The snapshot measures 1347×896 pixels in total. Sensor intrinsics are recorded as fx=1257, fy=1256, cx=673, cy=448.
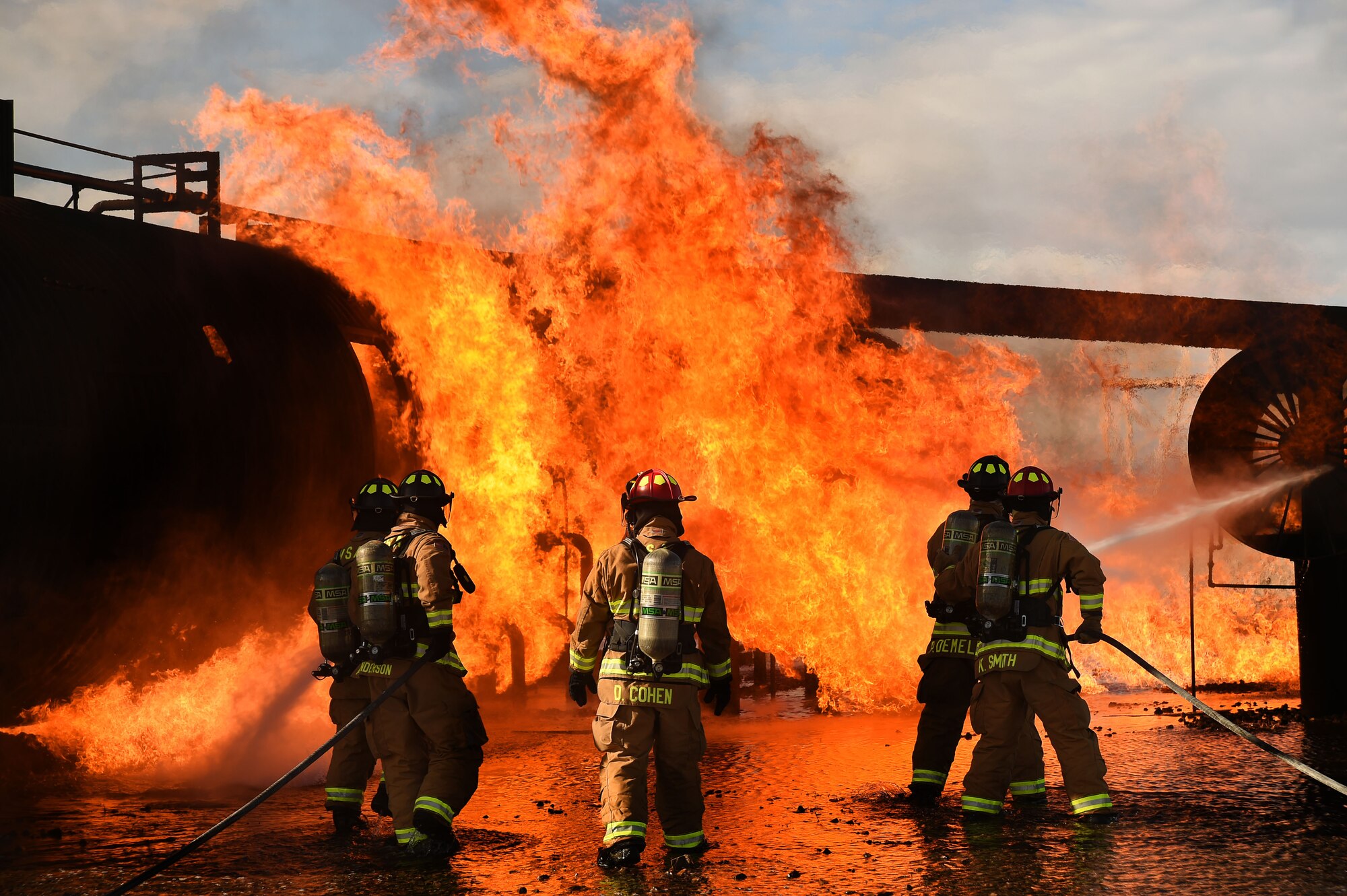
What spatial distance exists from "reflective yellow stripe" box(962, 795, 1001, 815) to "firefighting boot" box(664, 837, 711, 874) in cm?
172

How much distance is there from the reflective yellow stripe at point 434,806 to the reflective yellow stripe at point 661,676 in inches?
42.4

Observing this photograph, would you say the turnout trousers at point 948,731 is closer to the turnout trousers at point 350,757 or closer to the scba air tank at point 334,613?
the turnout trousers at point 350,757

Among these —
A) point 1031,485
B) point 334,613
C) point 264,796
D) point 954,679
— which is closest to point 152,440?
point 334,613

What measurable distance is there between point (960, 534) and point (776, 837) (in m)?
2.39

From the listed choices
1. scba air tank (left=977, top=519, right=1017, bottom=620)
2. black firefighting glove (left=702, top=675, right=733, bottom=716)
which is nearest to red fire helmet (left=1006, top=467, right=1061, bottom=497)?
scba air tank (left=977, top=519, right=1017, bottom=620)

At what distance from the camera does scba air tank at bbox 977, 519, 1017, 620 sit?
749 cm

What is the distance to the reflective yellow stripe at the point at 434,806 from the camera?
655 cm

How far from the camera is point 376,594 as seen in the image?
696cm

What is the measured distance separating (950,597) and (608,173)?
5.80 meters

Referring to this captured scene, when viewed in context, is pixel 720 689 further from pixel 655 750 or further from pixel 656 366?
pixel 656 366

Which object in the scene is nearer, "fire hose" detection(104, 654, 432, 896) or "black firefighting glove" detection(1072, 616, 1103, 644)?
"fire hose" detection(104, 654, 432, 896)

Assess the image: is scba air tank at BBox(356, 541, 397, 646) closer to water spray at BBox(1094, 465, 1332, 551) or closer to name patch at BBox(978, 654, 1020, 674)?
name patch at BBox(978, 654, 1020, 674)

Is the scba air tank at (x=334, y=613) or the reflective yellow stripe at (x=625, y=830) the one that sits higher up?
the scba air tank at (x=334, y=613)

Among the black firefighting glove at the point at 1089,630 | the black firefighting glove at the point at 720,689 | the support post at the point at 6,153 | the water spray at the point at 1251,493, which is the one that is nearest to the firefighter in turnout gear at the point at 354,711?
the black firefighting glove at the point at 720,689
